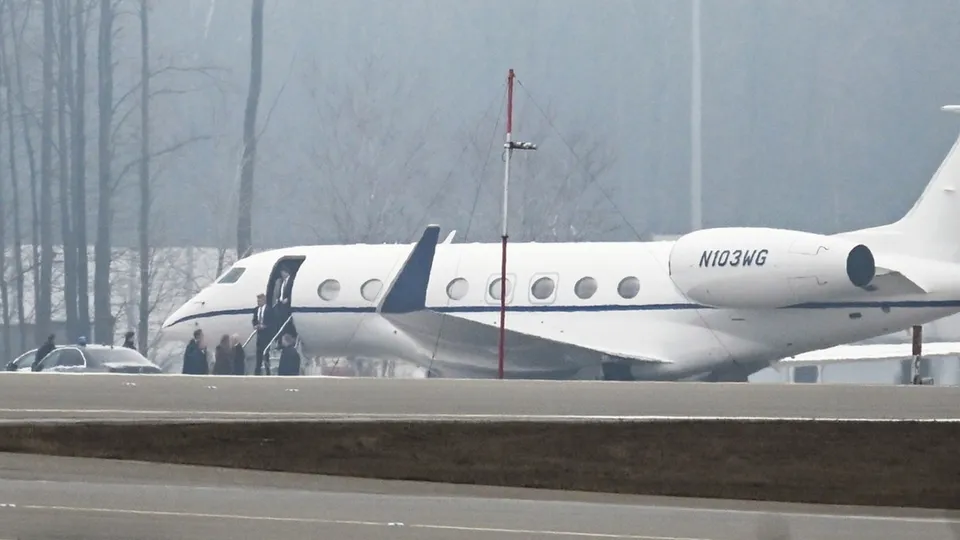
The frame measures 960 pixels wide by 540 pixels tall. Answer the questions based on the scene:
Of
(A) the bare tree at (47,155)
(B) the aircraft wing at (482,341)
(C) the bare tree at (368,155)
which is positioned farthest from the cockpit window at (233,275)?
(A) the bare tree at (47,155)

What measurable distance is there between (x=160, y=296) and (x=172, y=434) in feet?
158

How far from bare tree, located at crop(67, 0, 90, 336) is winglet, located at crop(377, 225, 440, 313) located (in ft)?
90.6

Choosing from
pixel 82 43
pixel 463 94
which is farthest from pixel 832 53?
pixel 82 43

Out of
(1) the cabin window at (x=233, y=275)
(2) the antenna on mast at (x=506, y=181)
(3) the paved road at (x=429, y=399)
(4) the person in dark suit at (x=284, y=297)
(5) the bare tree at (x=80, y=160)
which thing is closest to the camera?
(3) the paved road at (x=429, y=399)

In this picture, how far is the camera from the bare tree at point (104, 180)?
2142 inches

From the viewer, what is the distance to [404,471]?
8070mm

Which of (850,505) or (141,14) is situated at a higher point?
(141,14)

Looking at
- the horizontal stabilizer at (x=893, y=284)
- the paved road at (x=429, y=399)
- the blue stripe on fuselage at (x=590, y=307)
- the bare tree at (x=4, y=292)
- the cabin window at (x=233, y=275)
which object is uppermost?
the paved road at (x=429, y=399)

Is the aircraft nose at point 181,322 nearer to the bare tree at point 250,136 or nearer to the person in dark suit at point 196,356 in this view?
the person in dark suit at point 196,356

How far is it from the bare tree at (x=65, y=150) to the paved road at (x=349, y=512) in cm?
4746

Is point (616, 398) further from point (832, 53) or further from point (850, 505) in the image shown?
point (832, 53)

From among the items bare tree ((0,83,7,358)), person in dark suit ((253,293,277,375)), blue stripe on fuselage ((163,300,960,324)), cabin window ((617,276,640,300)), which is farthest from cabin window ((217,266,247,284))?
bare tree ((0,83,7,358))

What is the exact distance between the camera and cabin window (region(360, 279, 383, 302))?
29609mm

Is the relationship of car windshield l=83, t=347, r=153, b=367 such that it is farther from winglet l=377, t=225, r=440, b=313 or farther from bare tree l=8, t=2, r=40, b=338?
bare tree l=8, t=2, r=40, b=338
